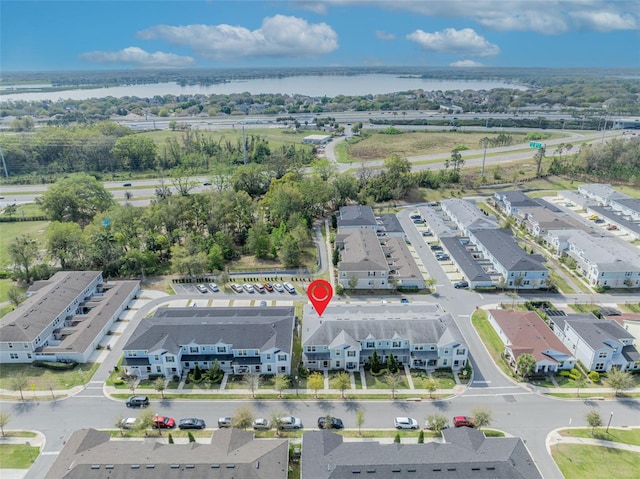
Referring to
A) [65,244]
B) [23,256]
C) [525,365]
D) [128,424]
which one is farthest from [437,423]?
[23,256]

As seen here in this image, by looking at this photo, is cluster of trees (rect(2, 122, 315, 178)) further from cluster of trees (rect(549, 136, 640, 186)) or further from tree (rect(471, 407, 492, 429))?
tree (rect(471, 407, 492, 429))

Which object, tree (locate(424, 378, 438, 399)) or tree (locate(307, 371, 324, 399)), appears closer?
tree (locate(307, 371, 324, 399))

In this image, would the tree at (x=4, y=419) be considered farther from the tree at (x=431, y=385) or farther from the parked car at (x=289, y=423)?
the tree at (x=431, y=385)

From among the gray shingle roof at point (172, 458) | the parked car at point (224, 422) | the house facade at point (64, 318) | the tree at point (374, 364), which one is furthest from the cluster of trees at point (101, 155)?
the gray shingle roof at point (172, 458)

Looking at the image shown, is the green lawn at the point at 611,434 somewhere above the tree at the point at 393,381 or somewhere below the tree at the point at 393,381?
below

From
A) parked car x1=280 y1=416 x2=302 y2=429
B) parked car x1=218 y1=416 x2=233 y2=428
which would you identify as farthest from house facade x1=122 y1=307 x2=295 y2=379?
parked car x1=280 y1=416 x2=302 y2=429

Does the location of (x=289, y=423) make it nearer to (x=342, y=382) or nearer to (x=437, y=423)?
(x=342, y=382)

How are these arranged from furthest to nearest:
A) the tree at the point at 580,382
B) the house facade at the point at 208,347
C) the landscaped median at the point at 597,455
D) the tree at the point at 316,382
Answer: the house facade at the point at 208,347 → the tree at the point at 580,382 → the tree at the point at 316,382 → the landscaped median at the point at 597,455

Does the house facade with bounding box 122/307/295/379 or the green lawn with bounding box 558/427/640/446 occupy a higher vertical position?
the house facade with bounding box 122/307/295/379
